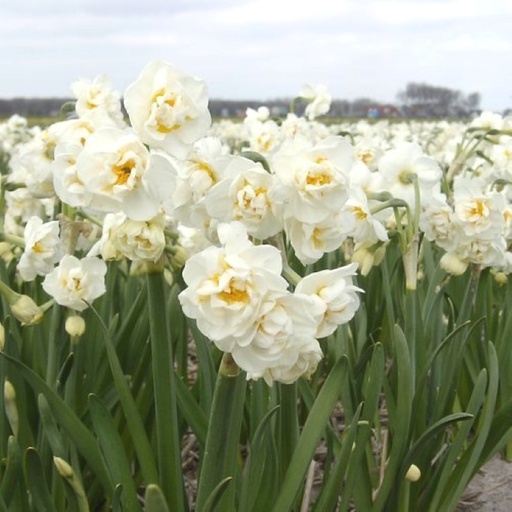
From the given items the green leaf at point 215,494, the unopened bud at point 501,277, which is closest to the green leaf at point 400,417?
the green leaf at point 215,494

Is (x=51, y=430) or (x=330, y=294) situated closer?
(x=330, y=294)

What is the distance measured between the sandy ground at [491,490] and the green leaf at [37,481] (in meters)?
1.32

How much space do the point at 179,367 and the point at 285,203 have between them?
1.20m

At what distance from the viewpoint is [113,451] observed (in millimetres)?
1584

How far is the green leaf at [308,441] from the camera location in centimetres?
148

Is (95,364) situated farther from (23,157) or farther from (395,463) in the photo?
(395,463)

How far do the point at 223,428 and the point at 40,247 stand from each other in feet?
2.49

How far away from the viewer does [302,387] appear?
192 cm

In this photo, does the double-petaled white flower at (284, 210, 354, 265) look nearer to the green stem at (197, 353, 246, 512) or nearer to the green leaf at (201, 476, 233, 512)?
the green stem at (197, 353, 246, 512)

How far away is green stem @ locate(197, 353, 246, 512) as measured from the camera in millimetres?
1201

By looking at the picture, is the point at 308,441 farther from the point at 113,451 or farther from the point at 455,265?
the point at 455,265

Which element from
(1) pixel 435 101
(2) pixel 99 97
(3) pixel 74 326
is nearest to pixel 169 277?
(3) pixel 74 326

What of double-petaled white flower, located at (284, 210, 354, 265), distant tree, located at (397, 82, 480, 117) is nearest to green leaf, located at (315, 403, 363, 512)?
double-petaled white flower, located at (284, 210, 354, 265)

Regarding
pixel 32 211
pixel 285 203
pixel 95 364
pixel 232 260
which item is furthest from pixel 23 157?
pixel 32 211
